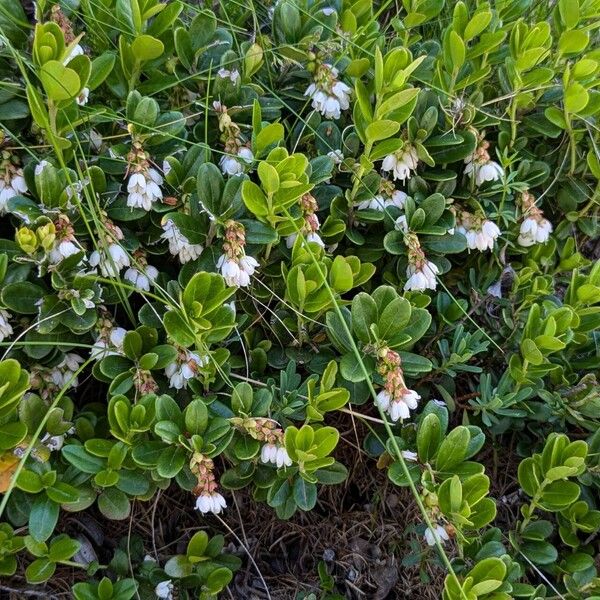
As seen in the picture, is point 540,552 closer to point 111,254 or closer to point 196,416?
point 196,416

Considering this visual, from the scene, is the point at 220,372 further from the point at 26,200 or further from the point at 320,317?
the point at 26,200

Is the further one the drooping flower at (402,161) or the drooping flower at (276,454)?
the drooping flower at (402,161)

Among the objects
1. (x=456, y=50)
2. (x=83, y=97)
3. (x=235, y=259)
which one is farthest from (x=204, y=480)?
(x=456, y=50)

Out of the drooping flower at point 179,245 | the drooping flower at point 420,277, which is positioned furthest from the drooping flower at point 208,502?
the drooping flower at point 420,277

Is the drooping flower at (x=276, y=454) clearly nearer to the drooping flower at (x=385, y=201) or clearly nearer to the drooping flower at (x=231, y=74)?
the drooping flower at (x=385, y=201)

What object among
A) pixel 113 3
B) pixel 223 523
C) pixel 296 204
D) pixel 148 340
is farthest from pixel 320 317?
pixel 113 3

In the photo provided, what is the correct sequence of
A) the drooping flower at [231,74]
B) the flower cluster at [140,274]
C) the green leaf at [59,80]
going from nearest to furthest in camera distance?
the green leaf at [59,80], the flower cluster at [140,274], the drooping flower at [231,74]

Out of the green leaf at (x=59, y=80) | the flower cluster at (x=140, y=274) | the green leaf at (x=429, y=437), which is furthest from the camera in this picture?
the flower cluster at (x=140, y=274)
